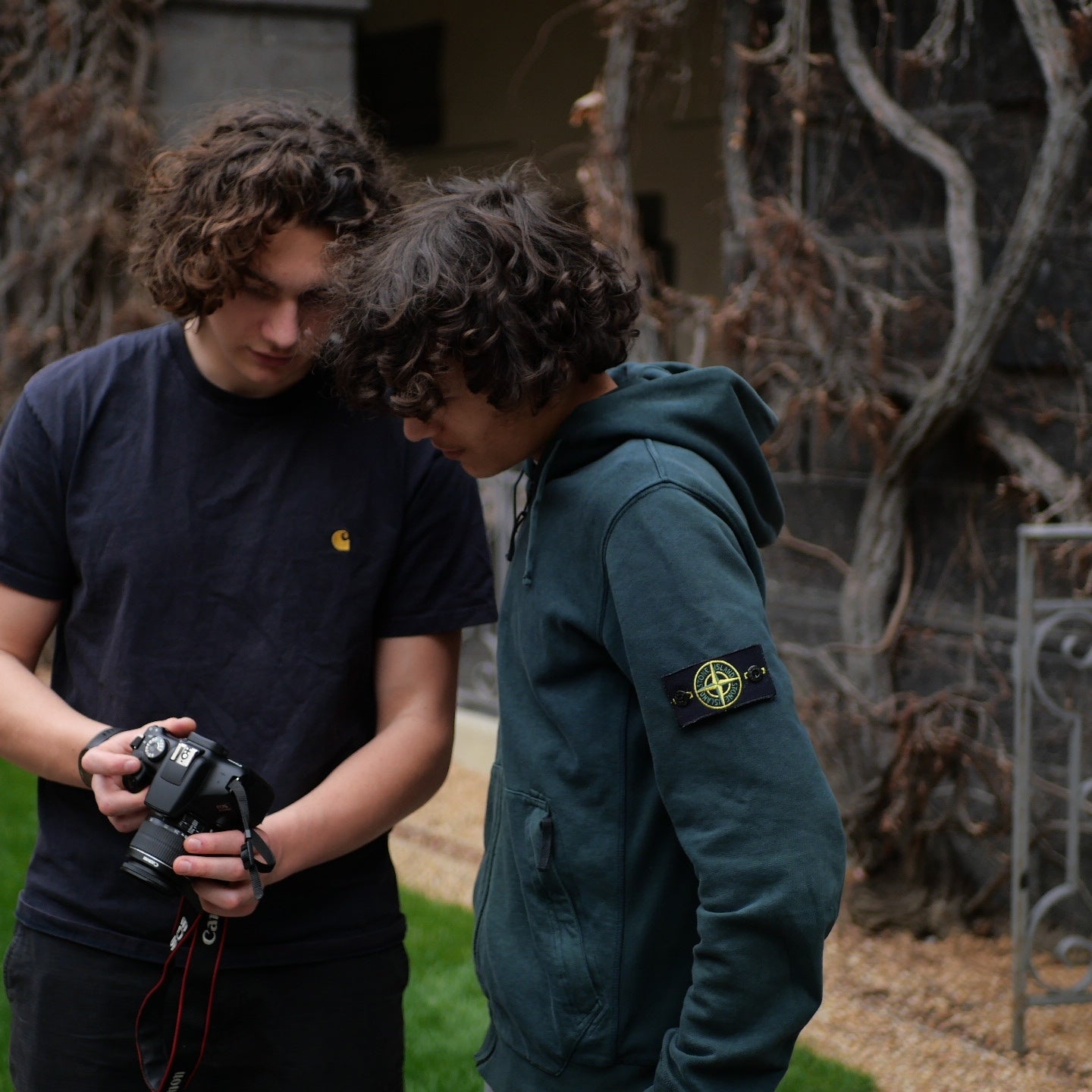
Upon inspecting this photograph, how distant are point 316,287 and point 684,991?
3.06 feet

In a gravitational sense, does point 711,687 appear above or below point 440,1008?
above

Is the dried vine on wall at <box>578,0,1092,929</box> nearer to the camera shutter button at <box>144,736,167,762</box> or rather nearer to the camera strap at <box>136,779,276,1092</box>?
the camera strap at <box>136,779,276,1092</box>

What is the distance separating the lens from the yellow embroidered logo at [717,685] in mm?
1296

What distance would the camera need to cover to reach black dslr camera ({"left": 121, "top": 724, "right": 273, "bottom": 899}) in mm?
1549

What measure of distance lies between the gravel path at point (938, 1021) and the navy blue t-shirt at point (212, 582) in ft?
5.91

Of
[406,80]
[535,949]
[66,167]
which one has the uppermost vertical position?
[406,80]

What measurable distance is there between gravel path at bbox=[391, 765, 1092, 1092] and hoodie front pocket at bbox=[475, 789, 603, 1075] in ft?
6.14

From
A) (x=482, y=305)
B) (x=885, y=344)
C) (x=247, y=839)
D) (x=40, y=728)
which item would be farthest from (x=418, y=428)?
(x=885, y=344)

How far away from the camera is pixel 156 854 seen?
5.12 ft

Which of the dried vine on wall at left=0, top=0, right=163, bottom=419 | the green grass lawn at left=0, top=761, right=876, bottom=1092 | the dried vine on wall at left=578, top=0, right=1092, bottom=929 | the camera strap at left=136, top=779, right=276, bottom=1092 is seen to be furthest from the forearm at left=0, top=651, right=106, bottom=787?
the dried vine on wall at left=0, top=0, right=163, bottom=419

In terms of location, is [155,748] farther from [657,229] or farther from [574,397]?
[657,229]

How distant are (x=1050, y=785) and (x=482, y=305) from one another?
9.68ft

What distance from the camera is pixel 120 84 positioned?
6453 millimetres

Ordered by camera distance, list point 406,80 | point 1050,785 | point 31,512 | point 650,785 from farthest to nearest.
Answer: point 406,80 < point 1050,785 < point 31,512 < point 650,785
